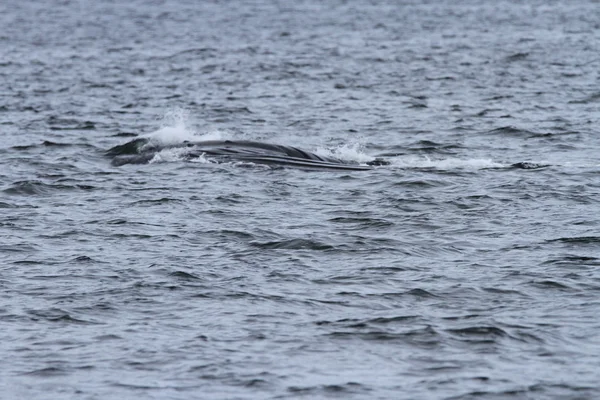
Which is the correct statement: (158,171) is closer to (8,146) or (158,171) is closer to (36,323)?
(8,146)

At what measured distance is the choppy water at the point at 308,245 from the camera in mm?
13867

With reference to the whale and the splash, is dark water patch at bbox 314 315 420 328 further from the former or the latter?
the splash

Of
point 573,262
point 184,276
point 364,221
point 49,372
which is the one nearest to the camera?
point 49,372

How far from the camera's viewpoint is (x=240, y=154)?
89.1 ft

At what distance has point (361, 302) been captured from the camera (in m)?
16.2

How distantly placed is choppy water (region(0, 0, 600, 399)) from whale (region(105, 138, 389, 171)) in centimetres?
52

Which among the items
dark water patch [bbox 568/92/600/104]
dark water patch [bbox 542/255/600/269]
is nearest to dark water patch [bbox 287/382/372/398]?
dark water patch [bbox 542/255/600/269]

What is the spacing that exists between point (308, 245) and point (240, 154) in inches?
322

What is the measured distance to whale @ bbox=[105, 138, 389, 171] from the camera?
2656 cm

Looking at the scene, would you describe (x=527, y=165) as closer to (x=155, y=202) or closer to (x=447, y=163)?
(x=447, y=163)

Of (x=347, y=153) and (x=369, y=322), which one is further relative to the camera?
(x=347, y=153)

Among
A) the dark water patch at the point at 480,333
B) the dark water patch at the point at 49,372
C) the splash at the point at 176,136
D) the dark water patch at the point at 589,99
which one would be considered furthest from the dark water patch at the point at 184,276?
the dark water patch at the point at 589,99

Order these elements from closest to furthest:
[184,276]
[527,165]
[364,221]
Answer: [184,276]
[364,221]
[527,165]

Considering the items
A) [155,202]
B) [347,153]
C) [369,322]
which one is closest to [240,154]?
[347,153]
